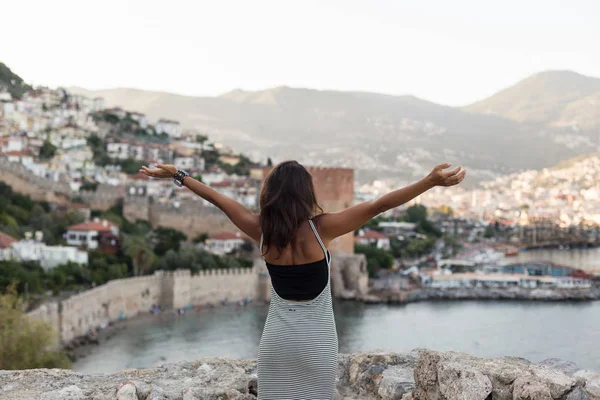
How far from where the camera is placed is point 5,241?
17469 mm

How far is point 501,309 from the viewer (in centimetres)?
2339

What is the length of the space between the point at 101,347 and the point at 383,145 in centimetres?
9710

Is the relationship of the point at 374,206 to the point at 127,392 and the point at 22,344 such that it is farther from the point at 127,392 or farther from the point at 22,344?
the point at 22,344

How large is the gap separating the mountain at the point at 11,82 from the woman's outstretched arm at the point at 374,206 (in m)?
37.5

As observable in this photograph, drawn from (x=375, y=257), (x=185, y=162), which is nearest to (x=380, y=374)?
(x=375, y=257)

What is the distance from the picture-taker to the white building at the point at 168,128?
154ft

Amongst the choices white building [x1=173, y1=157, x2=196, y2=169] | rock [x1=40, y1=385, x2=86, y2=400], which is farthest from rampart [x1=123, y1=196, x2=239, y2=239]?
rock [x1=40, y1=385, x2=86, y2=400]

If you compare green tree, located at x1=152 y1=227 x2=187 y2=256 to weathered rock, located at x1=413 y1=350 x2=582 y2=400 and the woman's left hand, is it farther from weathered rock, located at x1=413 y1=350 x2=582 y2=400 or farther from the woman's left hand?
weathered rock, located at x1=413 y1=350 x2=582 y2=400

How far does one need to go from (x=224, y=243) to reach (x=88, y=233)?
5791 mm

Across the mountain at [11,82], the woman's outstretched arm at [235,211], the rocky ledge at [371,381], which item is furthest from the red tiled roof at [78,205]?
Result: the woman's outstretched arm at [235,211]

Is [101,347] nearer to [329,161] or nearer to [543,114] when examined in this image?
[329,161]

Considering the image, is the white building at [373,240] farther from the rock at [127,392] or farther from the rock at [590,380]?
the rock at [127,392]

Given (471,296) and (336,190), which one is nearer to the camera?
(336,190)

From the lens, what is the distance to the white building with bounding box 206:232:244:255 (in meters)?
25.4
